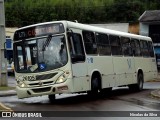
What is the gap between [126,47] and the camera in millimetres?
22984

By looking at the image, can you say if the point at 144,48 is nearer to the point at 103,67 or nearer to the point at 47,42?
the point at 103,67

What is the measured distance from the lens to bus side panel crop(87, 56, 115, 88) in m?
18.3

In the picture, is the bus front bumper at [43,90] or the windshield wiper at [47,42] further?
the windshield wiper at [47,42]

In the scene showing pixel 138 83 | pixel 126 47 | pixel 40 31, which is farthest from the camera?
pixel 138 83

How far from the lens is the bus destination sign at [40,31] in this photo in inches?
661

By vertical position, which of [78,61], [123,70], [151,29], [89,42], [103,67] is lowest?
[123,70]

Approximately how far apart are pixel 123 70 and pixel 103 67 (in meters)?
2.85

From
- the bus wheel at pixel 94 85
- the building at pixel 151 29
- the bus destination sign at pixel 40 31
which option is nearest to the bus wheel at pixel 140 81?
the bus wheel at pixel 94 85

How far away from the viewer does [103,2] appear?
A: 86250 millimetres

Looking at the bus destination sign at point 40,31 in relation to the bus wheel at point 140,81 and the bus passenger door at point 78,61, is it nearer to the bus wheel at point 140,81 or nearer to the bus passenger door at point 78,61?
the bus passenger door at point 78,61

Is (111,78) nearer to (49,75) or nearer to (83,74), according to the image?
(83,74)

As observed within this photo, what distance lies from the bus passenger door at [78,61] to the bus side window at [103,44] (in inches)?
73.7

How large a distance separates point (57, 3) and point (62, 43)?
68.0 metres

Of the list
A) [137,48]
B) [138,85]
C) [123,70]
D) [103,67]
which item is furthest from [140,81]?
[103,67]
